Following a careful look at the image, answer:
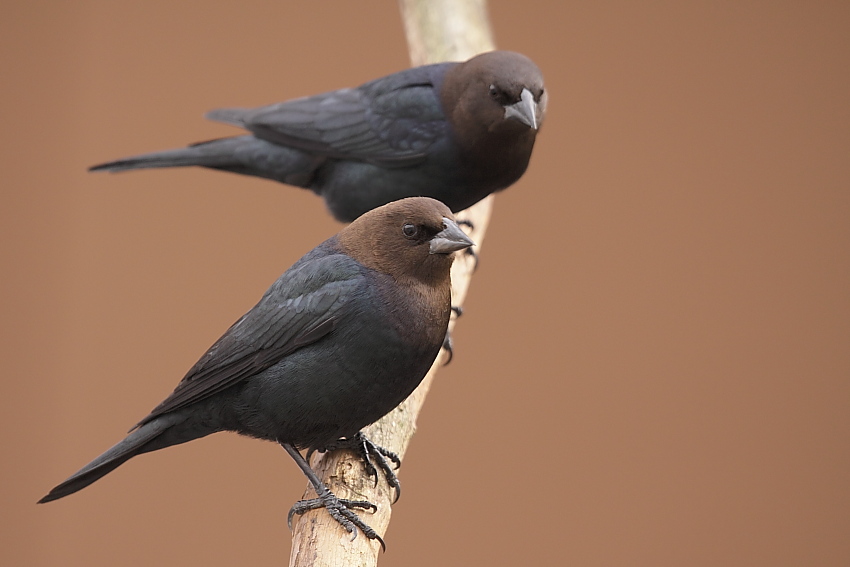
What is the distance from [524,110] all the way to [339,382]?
123cm

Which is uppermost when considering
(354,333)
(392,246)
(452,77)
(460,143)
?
(452,77)

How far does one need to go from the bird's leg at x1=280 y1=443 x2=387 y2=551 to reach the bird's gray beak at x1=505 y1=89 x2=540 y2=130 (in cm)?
132

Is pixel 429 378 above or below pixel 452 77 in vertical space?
below

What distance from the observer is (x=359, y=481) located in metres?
2.70

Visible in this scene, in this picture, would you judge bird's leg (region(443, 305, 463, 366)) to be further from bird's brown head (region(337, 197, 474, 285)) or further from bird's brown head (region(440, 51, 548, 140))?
bird's brown head (region(337, 197, 474, 285))

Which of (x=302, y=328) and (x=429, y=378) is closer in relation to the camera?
(x=302, y=328)

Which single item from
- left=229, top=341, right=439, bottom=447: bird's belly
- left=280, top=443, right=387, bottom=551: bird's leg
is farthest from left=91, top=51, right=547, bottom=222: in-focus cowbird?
left=280, top=443, right=387, bottom=551: bird's leg

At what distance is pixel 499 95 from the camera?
127 inches

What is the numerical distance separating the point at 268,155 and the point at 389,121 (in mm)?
556

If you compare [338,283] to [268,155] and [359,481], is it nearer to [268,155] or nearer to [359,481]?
[359,481]

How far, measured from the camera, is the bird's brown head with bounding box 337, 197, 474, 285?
2.39 m

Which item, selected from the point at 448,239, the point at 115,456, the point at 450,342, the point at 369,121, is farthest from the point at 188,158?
the point at 448,239

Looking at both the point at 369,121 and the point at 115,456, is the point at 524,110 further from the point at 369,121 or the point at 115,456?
the point at 115,456

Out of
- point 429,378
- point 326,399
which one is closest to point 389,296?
point 326,399
